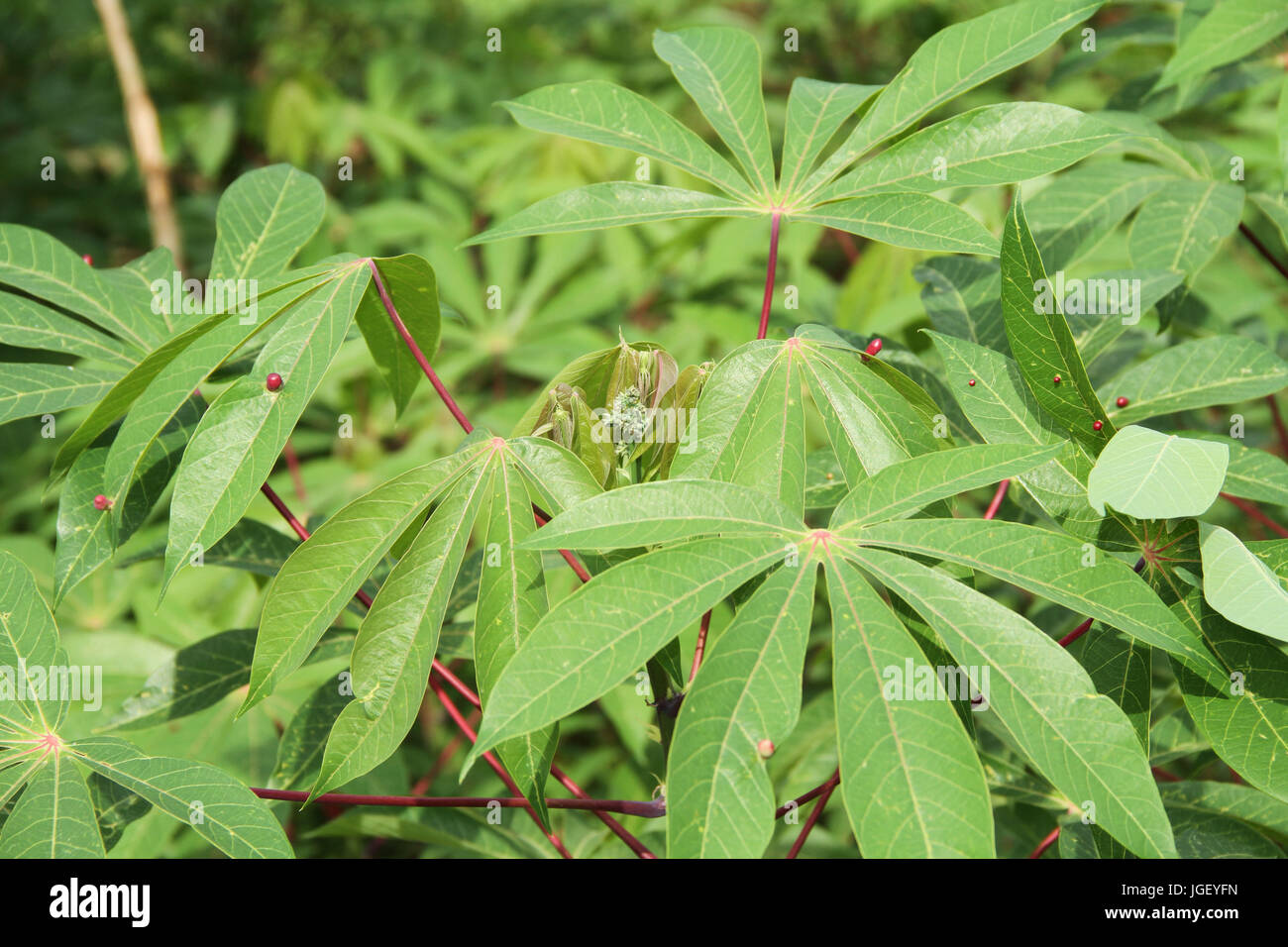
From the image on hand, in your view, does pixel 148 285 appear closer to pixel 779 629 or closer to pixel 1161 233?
pixel 779 629

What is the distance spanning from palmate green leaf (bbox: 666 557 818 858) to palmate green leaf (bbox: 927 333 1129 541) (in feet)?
0.87

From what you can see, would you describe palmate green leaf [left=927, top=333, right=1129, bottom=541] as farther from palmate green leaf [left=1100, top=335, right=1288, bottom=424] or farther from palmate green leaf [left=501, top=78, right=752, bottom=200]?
palmate green leaf [left=501, top=78, right=752, bottom=200]

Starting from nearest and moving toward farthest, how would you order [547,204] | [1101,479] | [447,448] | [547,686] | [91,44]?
[547,686], [1101,479], [547,204], [447,448], [91,44]

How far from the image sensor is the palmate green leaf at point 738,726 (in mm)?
704

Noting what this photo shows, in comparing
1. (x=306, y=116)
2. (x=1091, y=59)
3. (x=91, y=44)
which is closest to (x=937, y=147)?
(x=1091, y=59)

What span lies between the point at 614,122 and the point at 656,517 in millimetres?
543

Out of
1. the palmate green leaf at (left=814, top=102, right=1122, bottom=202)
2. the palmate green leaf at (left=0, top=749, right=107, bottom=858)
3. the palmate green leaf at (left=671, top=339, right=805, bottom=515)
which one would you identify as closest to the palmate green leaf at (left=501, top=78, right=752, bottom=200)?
the palmate green leaf at (left=814, top=102, right=1122, bottom=202)

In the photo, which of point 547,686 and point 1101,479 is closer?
point 547,686

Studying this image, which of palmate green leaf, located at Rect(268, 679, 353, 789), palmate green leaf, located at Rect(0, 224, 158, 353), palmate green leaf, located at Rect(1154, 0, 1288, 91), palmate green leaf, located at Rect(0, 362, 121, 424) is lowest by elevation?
palmate green leaf, located at Rect(268, 679, 353, 789)

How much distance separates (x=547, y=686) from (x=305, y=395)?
38cm

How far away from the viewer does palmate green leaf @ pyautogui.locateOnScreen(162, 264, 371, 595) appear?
33.5 inches

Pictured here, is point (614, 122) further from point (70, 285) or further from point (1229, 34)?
point (1229, 34)

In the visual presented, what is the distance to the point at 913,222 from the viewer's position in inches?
38.5

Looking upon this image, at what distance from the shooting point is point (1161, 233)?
129cm
